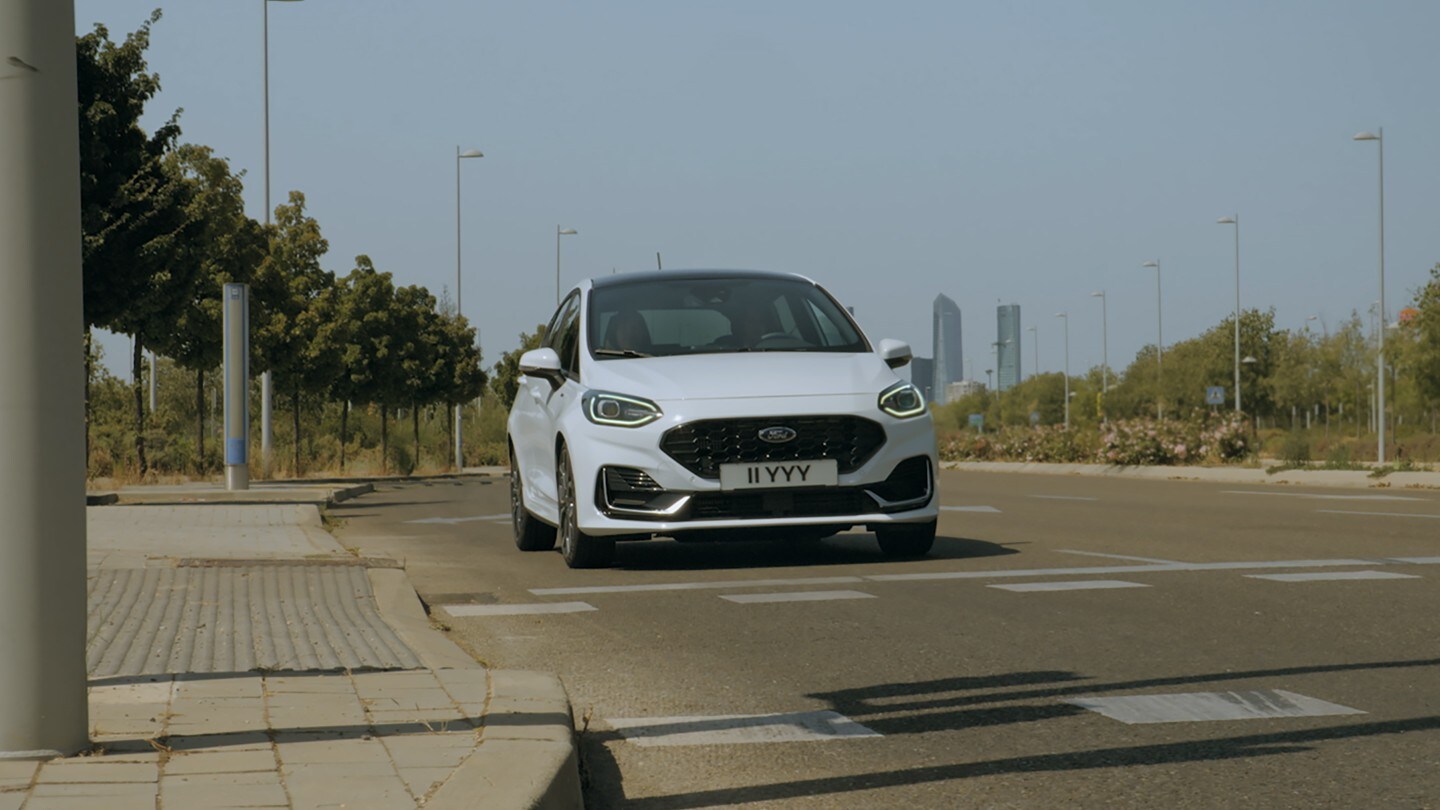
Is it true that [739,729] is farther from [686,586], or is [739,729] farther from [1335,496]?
[1335,496]

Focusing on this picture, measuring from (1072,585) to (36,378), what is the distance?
6310 mm

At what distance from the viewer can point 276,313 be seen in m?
36.3

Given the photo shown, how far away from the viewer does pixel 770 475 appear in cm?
1009

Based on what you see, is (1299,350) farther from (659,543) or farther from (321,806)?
(321,806)

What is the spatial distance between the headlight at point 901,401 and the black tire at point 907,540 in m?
0.77

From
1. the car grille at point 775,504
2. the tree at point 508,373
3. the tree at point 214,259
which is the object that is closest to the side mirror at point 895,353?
the car grille at point 775,504

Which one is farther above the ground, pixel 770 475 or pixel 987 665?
pixel 770 475

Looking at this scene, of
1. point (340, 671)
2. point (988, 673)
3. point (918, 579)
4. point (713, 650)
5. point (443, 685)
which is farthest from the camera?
point (918, 579)

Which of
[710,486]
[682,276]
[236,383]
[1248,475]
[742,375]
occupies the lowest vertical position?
[1248,475]

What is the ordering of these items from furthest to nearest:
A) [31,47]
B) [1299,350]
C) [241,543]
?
[1299,350]
[241,543]
[31,47]

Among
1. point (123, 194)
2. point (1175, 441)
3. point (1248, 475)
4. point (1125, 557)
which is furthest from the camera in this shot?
point (1175, 441)

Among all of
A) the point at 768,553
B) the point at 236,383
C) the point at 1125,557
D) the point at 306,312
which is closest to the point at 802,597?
the point at 768,553

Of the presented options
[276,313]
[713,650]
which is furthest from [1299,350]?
[713,650]

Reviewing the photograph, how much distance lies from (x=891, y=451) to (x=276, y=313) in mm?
27914
